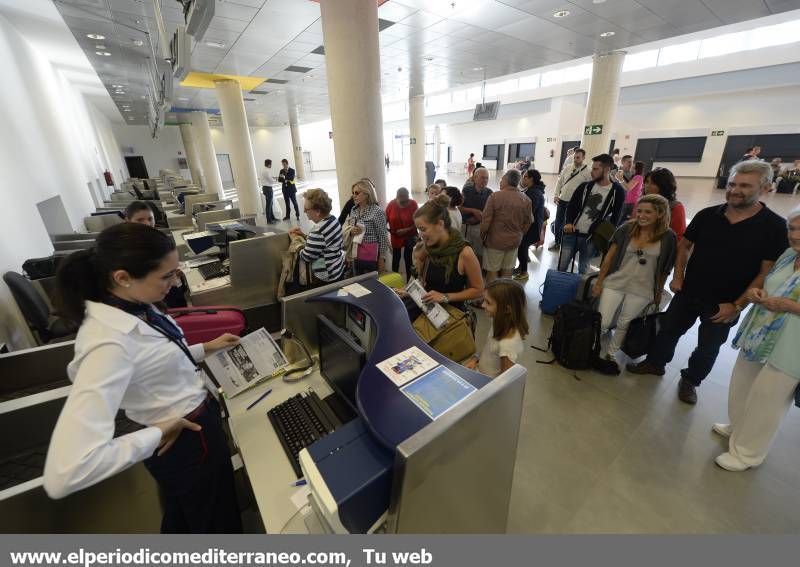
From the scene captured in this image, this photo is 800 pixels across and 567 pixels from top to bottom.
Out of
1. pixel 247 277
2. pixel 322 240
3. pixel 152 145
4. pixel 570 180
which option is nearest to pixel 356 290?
pixel 322 240

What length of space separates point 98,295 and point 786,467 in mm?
3467

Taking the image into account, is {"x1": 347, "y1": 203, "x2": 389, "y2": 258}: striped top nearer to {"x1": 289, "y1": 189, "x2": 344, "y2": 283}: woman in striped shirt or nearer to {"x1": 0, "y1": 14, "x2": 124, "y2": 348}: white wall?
{"x1": 289, "y1": 189, "x2": 344, "y2": 283}: woman in striped shirt

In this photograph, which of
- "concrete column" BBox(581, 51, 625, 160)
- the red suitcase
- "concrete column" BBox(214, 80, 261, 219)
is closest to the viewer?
the red suitcase

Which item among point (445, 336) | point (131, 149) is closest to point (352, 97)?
point (445, 336)

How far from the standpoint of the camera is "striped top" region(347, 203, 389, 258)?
3402mm

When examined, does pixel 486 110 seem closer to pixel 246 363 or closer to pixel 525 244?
pixel 525 244

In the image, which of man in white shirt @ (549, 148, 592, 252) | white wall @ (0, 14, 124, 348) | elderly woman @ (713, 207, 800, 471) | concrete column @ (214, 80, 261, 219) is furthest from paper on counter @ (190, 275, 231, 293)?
concrete column @ (214, 80, 261, 219)

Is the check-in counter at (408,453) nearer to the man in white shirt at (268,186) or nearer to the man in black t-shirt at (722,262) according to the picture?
the man in black t-shirt at (722,262)

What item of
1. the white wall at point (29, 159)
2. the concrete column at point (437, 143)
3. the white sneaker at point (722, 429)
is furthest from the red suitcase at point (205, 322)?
the concrete column at point (437, 143)

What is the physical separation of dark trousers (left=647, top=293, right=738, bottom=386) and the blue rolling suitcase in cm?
100

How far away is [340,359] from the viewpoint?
4.75 feet

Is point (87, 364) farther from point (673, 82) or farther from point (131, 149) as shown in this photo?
point (131, 149)

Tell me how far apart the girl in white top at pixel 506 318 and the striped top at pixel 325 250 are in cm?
153

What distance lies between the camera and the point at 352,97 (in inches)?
136
